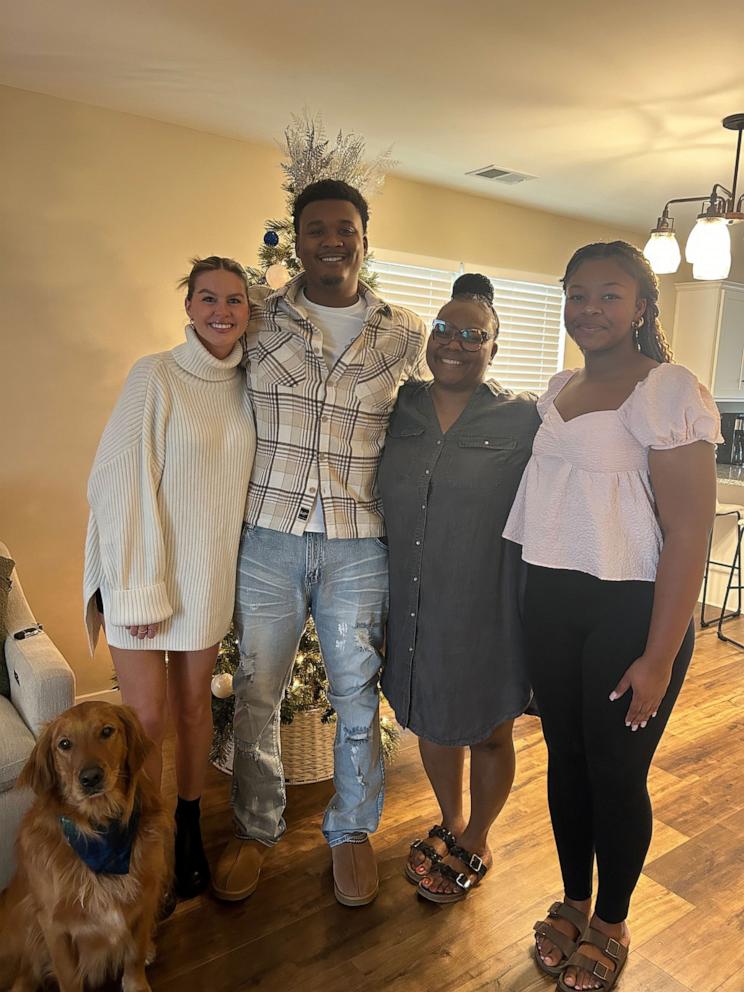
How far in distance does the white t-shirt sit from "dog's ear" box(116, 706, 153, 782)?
941 mm

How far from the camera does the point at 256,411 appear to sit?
195 cm

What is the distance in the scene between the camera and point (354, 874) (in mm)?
2100

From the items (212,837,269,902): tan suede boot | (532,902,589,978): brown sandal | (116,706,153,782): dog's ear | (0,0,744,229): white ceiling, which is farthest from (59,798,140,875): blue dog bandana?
(0,0,744,229): white ceiling

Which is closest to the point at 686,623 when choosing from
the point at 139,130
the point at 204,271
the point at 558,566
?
the point at 558,566

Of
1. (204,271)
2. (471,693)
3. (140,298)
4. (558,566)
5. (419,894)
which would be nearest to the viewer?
(558,566)

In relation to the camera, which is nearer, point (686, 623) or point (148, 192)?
point (686, 623)

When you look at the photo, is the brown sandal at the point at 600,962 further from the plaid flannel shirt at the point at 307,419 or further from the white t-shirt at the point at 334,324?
the white t-shirt at the point at 334,324

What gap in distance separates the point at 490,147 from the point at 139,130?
1470 mm

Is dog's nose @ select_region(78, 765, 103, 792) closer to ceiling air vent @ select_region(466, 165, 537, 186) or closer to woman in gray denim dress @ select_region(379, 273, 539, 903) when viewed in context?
woman in gray denim dress @ select_region(379, 273, 539, 903)

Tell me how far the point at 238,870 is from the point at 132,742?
68 centimetres

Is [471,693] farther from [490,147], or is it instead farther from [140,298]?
[490,147]

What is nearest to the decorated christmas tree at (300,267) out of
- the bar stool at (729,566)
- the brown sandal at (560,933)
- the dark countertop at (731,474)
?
the brown sandal at (560,933)

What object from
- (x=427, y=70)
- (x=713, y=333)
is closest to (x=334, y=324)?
(x=427, y=70)

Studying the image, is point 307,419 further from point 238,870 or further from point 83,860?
point 238,870
